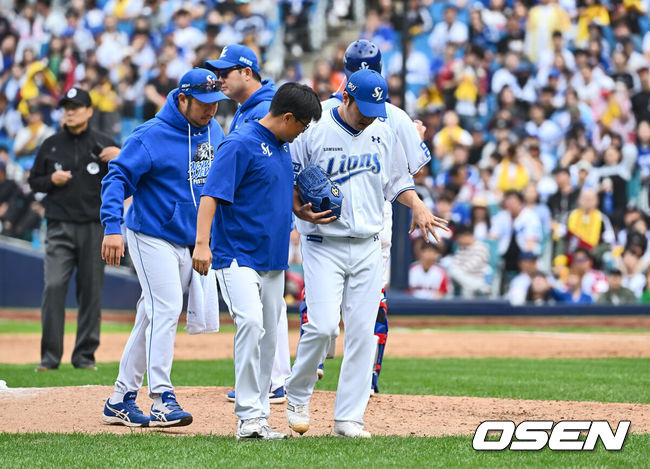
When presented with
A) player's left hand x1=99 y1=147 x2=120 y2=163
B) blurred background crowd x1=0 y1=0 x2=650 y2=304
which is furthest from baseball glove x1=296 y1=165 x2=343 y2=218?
blurred background crowd x1=0 y1=0 x2=650 y2=304

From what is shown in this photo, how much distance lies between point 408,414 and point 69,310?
1221 centimetres

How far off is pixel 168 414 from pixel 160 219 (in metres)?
1.17

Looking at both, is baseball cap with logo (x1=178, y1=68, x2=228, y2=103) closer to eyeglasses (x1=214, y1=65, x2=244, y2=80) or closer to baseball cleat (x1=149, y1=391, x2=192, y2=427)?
eyeglasses (x1=214, y1=65, x2=244, y2=80)

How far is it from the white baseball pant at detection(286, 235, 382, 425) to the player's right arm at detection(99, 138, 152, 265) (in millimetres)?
1122

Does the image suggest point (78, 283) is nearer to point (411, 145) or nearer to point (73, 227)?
point (73, 227)

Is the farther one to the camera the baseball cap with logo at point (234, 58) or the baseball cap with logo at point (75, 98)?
the baseball cap with logo at point (75, 98)

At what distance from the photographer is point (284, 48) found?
22.7m

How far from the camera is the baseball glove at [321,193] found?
6.10m

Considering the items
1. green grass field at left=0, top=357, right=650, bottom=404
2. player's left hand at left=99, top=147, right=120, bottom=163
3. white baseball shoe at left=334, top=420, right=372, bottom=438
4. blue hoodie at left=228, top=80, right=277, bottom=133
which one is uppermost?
blue hoodie at left=228, top=80, right=277, bottom=133

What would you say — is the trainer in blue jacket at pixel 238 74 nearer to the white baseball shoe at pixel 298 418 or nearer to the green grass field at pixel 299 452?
the white baseball shoe at pixel 298 418

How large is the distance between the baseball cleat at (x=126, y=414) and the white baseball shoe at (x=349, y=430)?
4.09 ft

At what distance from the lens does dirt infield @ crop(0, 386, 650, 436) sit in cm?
673

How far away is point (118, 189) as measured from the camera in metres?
6.60

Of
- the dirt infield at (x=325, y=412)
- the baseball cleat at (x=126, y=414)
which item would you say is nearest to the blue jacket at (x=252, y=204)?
the dirt infield at (x=325, y=412)
